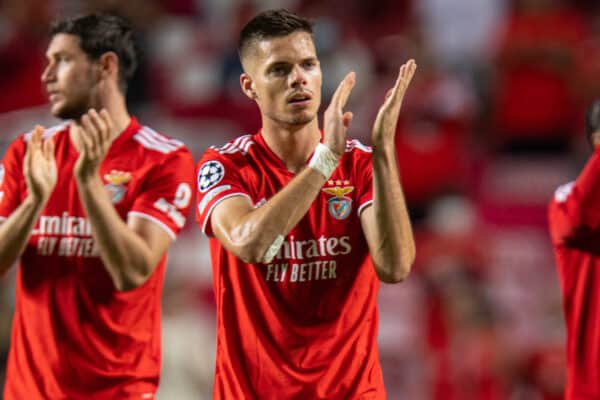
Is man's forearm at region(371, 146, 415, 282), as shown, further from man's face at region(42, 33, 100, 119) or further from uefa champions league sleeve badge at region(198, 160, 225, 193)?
man's face at region(42, 33, 100, 119)

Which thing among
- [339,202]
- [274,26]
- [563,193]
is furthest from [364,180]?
[563,193]

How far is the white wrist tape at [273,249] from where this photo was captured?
151 inches

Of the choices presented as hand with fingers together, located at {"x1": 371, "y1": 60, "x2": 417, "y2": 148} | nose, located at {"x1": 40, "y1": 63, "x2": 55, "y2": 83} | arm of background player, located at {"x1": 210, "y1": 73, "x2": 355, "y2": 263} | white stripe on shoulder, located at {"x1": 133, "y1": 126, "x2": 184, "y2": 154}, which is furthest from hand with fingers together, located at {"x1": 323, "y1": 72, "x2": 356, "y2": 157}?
nose, located at {"x1": 40, "y1": 63, "x2": 55, "y2": 83}

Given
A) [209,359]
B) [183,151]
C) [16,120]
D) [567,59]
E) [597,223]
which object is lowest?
[209,359]

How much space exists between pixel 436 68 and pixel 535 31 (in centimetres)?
96

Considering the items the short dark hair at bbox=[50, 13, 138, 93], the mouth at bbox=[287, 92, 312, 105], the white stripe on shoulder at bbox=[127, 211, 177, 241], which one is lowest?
the white stripe on shoulder at bbox=[127, 211, 177, 241]

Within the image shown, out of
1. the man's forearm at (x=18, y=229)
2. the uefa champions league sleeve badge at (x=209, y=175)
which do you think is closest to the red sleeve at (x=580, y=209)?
the uefa champions league sleeve badge at (x=209, y=175)

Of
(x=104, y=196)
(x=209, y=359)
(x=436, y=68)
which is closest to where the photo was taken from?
(x=104, y=196)

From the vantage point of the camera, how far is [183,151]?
4.60 meters

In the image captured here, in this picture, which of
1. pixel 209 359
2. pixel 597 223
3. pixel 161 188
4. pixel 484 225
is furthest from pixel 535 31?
pixel 161 188

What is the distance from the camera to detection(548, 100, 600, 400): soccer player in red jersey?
15.0 ft

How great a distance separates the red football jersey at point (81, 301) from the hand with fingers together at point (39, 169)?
19 cm

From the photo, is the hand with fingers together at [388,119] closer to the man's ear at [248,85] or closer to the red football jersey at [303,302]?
the red football jersey at [303,302]

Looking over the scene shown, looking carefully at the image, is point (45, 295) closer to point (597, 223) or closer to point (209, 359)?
point (597, 223)
